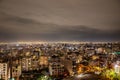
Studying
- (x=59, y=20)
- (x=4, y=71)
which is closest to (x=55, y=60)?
(x=4, y=71)

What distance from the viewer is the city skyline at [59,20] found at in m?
3.77

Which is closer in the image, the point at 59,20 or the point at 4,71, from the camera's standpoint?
the point at 59,20

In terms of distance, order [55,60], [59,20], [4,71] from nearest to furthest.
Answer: [59,20], [4,71], [55,60]

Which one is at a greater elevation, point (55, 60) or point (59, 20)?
point (59, 20)

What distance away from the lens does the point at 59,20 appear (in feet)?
13.8

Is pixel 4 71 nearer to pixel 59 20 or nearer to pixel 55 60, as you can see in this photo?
pixel 55 60

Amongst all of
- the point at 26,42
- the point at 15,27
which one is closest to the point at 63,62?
the point at 26,42

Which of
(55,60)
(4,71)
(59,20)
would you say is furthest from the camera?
(55,60)

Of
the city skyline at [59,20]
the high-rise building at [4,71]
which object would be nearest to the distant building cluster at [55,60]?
the high-rise building at [4,71]

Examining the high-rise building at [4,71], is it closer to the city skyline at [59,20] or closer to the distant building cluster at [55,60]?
the distant building cluster at [55,60]

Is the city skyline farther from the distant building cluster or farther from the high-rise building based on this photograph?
the high-rise building

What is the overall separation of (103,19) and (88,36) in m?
0.52

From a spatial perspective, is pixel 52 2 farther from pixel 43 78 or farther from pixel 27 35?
pixel 43 78

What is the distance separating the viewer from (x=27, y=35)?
416 centimetres
